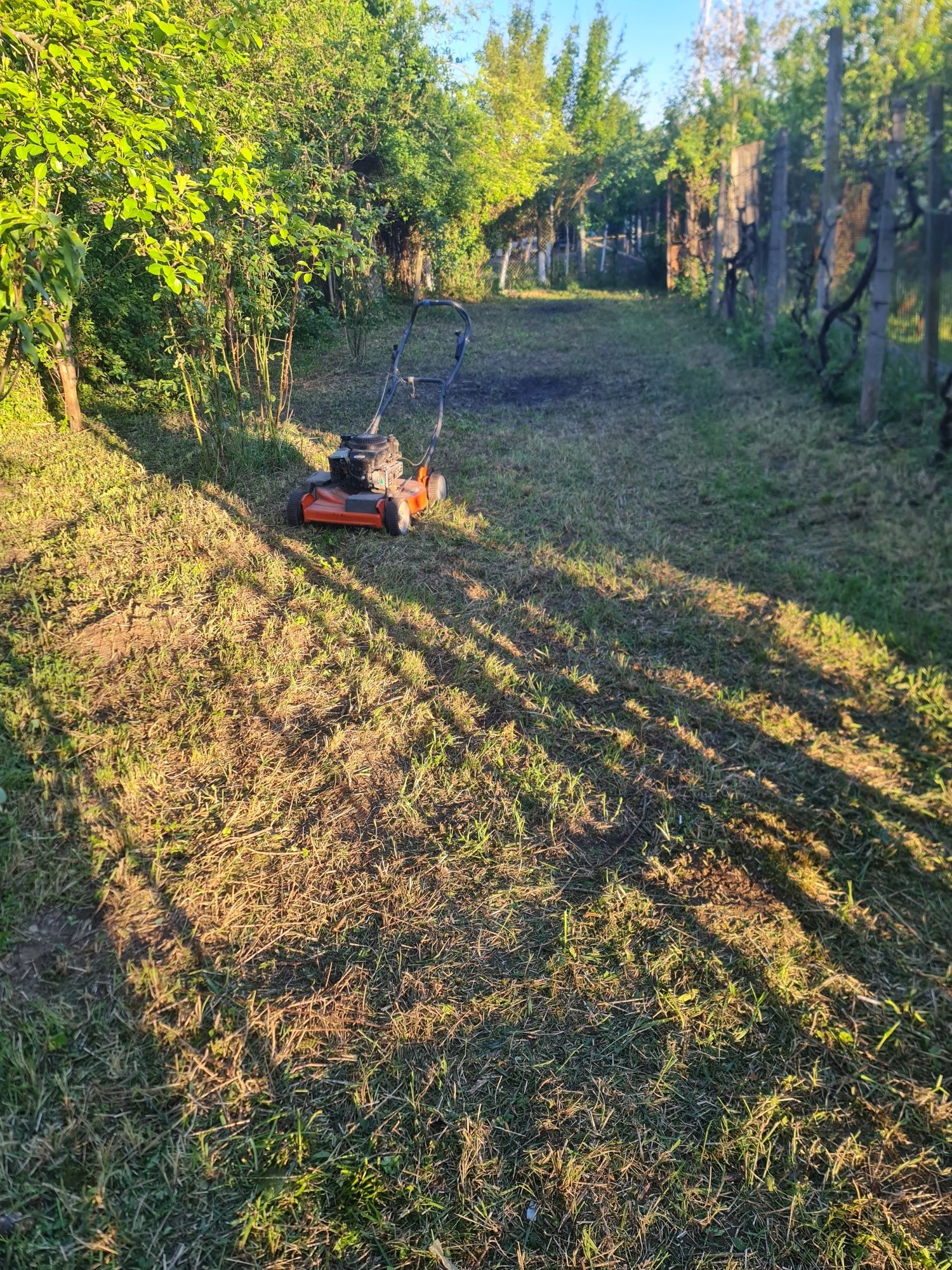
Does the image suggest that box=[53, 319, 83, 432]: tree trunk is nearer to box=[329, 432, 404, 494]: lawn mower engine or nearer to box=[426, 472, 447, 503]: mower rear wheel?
box=[329, 432, 404, 494]: lawn mower engine

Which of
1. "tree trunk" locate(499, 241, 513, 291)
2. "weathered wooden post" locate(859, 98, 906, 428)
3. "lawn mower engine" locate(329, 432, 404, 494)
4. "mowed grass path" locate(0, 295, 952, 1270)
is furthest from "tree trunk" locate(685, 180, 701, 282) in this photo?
"lawn mower engine" locate(329, 432, 404, 494)

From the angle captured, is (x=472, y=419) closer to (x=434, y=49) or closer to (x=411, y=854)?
(x=411, y=854)

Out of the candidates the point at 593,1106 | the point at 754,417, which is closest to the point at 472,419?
the point at 754,417

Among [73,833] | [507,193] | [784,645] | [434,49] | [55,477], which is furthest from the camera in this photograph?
[507,193]

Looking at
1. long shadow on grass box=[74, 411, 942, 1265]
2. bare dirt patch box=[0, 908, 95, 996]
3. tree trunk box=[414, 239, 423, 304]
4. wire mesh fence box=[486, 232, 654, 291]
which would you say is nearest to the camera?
long shadow on grass box=[74, 411, 942, 1265]

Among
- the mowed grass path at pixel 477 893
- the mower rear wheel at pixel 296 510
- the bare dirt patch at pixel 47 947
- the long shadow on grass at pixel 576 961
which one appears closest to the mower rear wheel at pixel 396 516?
the mowed grass path at pixel 477 893

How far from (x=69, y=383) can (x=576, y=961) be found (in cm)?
691

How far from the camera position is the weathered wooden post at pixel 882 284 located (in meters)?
5.72

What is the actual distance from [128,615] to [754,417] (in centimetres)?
582

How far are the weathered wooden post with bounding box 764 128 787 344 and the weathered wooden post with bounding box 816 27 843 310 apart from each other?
0.91 metres

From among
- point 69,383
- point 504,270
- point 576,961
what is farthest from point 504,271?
point 576,961

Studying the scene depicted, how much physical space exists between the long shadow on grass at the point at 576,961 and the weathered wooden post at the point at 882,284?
3775 millimetres

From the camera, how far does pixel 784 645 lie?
3.84 meters

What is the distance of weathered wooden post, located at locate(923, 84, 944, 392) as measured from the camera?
5305 mm
